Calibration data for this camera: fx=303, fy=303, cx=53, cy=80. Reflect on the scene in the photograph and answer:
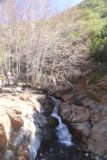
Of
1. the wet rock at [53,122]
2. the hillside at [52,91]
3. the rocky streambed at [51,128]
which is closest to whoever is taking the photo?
the rocky streambed at [51,128]

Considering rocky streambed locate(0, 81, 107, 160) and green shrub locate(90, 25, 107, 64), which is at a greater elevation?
green shrub locate(90, 25, 107, 64)

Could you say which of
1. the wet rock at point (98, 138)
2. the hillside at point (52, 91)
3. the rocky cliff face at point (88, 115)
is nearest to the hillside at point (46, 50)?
the hillside at point (52, 91)

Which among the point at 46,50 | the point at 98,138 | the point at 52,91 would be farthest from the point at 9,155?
the point at 46,50

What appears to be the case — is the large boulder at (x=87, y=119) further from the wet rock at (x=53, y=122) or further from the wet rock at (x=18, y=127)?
the wet rock at (x=18, y=127)

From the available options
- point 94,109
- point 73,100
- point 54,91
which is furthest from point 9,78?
point 94,109

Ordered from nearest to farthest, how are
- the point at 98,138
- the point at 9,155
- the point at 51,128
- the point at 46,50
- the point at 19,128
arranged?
the point at 9,155 → the point at 19,128 → the point at 98,138 → the point at 51,128 → the point at 46,50

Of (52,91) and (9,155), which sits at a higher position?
(52,91)

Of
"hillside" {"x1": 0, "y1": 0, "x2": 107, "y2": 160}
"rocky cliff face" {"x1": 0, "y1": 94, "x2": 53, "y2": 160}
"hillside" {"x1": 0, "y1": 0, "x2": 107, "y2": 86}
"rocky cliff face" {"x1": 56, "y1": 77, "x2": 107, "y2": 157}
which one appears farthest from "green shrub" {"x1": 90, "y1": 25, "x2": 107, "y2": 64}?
"rocky cliff face" {"x1": 0, "y1": 94, "x2": 53, "y2": 160}

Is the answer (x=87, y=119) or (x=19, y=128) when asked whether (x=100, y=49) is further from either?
(x=19, y=128)

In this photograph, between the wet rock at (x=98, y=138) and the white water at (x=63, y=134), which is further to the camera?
the white water at (x=63, y=134)

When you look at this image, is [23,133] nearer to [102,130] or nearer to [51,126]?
[51,126]

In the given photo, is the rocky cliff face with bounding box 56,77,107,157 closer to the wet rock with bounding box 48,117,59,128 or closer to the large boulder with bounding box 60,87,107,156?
the large boulder with bounding box 60,87,107,156

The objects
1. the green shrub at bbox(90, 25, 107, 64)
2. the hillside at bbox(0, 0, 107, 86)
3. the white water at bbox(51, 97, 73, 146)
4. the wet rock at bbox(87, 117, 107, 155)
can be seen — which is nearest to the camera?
the wet rock at bbox(87, 117, 107, 155)

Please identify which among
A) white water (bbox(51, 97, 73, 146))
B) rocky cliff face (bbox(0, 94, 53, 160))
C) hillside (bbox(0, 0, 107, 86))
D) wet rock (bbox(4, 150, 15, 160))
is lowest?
white water (bbox(51, 97, 73, 146))
